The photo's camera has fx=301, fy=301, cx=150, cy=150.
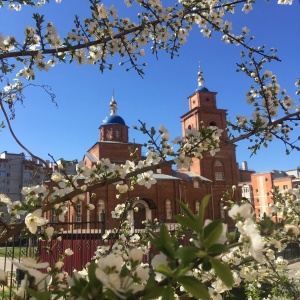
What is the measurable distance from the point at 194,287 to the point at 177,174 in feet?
104

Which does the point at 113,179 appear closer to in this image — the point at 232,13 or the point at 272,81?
Result: the point at 272,81

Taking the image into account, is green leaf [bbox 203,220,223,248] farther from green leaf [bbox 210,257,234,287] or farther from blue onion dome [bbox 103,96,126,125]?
blue onion dome [bbox 103,96,126,125]

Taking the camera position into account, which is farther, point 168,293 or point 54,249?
point 54,249

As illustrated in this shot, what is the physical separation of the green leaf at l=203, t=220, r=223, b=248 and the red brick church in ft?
81.3

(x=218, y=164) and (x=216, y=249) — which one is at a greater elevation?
(x=218, y=164)

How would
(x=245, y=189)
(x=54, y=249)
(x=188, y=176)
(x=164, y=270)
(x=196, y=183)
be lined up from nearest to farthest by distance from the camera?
(x=164, y=270), (x=54, y=249), (x=196, y=183), (x=188, y=176), (x=245, y=189)

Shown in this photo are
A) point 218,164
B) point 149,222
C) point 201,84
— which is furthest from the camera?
point 201,84

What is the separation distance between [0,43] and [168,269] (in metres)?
2.50

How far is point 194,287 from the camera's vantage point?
703 mm

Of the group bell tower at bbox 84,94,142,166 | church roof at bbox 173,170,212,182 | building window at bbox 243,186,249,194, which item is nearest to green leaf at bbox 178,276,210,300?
bell tower at bbox 84,94,142,166

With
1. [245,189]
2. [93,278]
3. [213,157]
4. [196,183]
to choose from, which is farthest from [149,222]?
[245,189]

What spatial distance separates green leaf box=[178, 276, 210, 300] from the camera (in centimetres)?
70

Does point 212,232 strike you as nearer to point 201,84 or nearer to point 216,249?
point 216,249

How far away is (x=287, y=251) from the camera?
16734 millimetres
